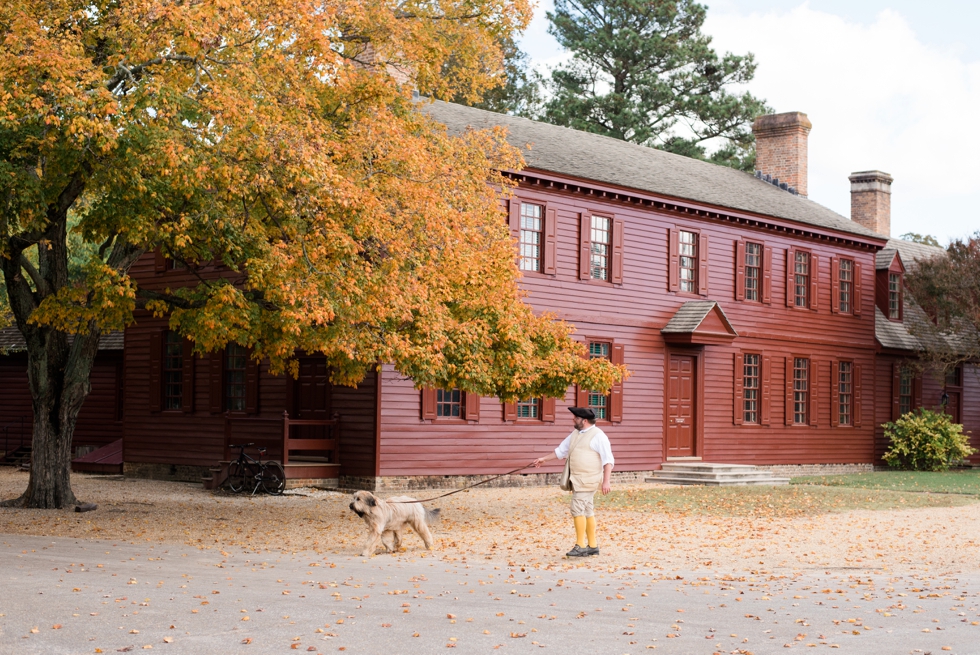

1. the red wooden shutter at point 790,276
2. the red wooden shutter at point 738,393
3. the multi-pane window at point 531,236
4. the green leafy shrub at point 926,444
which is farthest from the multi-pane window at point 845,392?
the multi-pane window at point 531,236

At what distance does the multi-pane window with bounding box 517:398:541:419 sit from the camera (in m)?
24.6

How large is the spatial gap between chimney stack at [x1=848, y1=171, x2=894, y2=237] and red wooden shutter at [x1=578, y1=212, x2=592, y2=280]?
15973 mm

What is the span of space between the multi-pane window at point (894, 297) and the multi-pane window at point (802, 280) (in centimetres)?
420

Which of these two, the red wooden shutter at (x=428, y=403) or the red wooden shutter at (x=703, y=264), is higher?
the red wooden shutter at (x=703, y=264)

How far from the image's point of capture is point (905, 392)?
1346 inches

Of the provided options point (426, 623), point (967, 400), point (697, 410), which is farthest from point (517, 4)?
point (967, 400)

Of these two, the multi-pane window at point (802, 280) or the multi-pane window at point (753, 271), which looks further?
the multi-pane window at point (802, 280)

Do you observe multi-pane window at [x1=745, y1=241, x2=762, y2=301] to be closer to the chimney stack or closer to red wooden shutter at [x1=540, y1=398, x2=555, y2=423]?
red wooden shutter at [x1=540, y1=398, x2=555, y2=423]

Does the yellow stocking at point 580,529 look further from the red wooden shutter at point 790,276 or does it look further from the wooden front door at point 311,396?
the red wooden shutter at point 790,276

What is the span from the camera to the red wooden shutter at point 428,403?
22.7 m

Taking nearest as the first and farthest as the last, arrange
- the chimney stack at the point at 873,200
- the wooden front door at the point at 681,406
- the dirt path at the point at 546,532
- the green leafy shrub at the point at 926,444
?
the dirt path at the point at 546,532
the wooden front door at the point at 681,406
the green leafy shrub at the point at 926,444
the chimney stack at the point at 873,200

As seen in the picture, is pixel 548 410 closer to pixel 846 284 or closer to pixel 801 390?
pixel 801 390

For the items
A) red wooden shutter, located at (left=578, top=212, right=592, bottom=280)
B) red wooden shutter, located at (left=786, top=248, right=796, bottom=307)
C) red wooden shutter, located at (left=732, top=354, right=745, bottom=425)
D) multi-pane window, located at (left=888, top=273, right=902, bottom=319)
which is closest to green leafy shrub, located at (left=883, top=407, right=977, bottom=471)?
multi-pane window, located at (left=888, top=273, right=902, bottom=319)

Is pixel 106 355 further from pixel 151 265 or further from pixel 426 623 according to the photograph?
pixel 426 623
